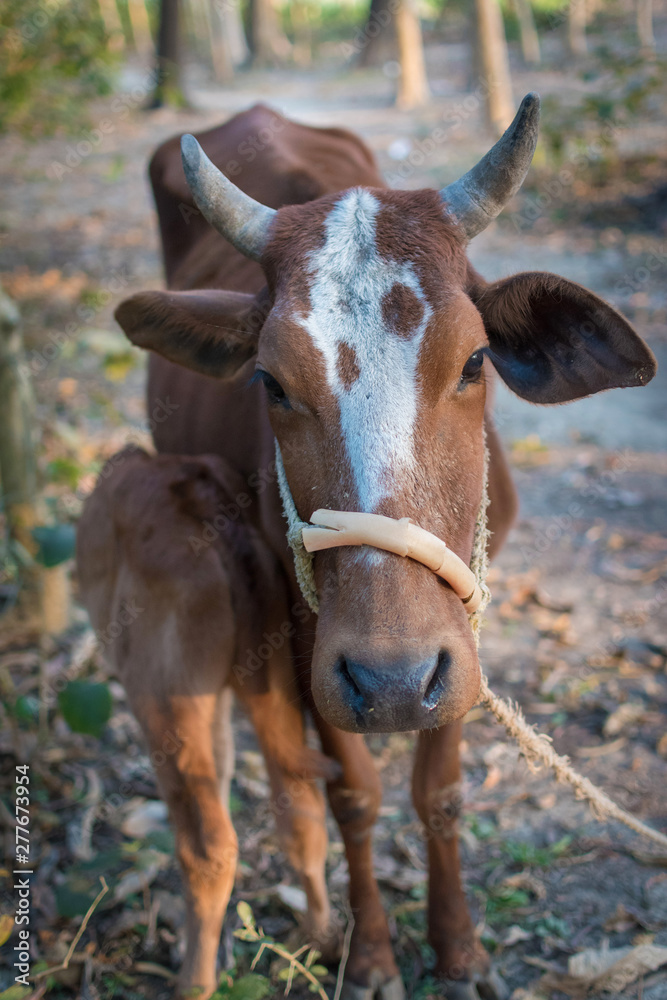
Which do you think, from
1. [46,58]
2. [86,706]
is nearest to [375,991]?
[86,706]

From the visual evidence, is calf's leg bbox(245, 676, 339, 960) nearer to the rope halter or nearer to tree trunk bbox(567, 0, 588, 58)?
the rope halter

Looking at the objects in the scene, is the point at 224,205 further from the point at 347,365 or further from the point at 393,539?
the point at 393,539

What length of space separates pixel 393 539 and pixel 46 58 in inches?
234

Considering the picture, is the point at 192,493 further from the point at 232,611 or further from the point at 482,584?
the point at 482,584

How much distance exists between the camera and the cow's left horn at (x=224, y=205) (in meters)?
2.26

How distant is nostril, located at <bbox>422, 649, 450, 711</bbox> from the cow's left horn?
50.4 inches

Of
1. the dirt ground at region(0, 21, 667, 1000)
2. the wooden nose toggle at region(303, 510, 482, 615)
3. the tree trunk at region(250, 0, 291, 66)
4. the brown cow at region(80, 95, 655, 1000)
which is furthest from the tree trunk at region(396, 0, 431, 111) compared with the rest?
the wooden nose toggle at region(303, 510, 482, 615)

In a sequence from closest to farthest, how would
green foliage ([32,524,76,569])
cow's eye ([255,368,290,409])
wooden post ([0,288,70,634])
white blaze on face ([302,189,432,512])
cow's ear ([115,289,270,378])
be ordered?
white blaze on face ([302,189,432,512])
cow's eye ([255,368,290,409])
cow's ear ([115,289,270,378])
green foliage ([32,524,76,569])
wooden post ([0,288,70,634])

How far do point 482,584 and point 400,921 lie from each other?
5.35 ft

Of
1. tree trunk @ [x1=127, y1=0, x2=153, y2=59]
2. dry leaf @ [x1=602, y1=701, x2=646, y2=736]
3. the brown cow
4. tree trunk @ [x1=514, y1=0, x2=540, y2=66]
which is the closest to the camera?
the brown cow

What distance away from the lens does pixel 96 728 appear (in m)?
3.09

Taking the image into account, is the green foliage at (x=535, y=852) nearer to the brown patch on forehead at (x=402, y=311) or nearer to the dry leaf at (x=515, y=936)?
the dry leaf at (x=515, y=936)

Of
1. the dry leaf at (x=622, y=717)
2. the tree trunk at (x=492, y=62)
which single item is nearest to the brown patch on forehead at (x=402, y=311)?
the dry leaf at (x=622, y=717)

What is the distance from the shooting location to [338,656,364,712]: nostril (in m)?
1.79
